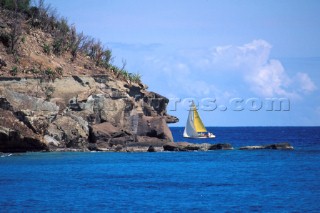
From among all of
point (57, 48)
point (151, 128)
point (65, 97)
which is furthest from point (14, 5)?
point (151, 128)

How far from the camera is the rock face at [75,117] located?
62094 millimetres

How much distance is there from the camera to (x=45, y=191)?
4081cm

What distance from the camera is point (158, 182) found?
4609 cm

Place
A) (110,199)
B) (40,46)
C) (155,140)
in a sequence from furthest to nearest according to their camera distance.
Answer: (40,46) → (155,140) → (110,199)

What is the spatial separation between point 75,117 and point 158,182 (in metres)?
22.6

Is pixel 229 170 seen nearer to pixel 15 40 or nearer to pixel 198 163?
pixel 198 163

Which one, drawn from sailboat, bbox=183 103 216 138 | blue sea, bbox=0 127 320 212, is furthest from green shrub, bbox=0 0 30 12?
sailboat, bbox=183 103 216 138

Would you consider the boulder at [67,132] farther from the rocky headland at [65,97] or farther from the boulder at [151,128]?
the boulder at [151,128]

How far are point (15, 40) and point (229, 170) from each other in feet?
105

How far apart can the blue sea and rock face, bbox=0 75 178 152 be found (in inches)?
91.8

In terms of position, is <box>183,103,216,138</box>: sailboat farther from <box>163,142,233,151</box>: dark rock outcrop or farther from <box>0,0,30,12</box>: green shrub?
<box>0,0,30,12</box>: green shrub

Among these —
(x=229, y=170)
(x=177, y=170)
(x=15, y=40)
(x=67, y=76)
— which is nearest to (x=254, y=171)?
(x=229, y=170)

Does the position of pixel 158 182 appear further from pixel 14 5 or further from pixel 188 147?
pixel 14 5

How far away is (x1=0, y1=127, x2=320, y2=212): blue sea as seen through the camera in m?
36.2
